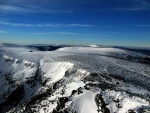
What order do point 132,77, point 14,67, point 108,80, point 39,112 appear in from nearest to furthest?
point 39,112, point 108,80, point 132,77, point 14,67

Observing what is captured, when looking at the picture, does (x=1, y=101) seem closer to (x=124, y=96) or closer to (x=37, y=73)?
(x=37, y=73)

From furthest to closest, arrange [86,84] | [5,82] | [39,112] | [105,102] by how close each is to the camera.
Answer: [5,82] < [86,84] < [39,112] < [105,102]

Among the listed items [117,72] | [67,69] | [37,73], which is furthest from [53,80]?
[117,72]

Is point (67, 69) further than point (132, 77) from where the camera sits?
Yes

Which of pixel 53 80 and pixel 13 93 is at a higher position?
pixel 53 80

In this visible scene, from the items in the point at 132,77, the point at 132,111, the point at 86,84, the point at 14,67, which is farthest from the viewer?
the point at 14,67

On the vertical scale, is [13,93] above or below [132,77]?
below

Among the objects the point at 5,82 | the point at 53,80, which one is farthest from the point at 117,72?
the point at 5,82

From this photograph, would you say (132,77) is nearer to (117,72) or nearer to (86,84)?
(117,72)

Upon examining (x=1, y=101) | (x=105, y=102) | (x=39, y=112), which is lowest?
(x=1, y=101)
